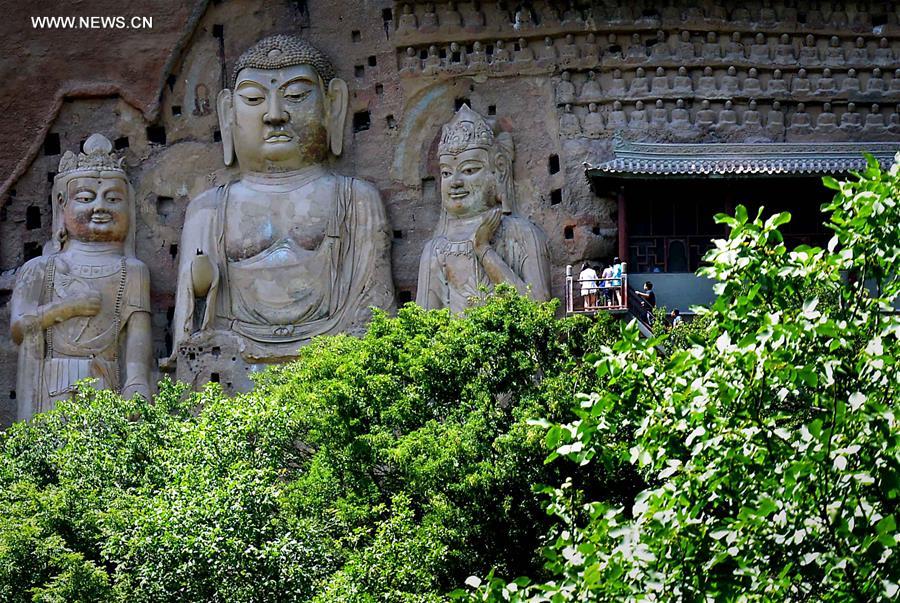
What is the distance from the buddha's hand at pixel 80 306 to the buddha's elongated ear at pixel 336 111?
14.6 ft

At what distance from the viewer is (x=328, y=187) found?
36.5 meters

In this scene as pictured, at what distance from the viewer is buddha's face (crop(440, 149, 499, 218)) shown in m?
35.8

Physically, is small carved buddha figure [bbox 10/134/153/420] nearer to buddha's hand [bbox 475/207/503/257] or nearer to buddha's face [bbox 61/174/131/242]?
buddha's face [bbox 61/174/131/242]

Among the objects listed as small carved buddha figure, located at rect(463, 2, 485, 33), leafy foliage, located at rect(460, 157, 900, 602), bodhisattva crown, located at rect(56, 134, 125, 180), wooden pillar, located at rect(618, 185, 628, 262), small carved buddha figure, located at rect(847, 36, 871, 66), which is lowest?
leafy foliage, located at rect(460, 157, 900, 602)

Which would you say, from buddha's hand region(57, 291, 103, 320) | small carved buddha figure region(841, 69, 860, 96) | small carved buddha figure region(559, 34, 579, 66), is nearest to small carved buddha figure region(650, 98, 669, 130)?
small carved buddha figure region(559, 34, 579, 66)

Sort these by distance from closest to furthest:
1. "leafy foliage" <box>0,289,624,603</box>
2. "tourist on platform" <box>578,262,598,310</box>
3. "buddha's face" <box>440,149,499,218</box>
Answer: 1. "leafy foliage" <box>0,289,624,603</box>
2. "tourist on platform" <box>578,262,598,310</box>
3. "buddha's face" <box>440,149,499,218</box>

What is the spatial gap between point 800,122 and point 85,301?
37.8 feet

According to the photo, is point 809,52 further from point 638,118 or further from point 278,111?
point 278,111

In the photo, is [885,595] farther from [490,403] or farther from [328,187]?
[328,187]

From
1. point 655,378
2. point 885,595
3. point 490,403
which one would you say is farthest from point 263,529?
point 885,595

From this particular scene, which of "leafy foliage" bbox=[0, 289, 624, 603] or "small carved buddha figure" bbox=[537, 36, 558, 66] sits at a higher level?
"small carved buddha figure" bbox=[537, 36, 558, 66]

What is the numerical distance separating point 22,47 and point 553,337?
39.6ft

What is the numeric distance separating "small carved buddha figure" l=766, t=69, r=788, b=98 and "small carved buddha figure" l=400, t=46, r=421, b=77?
18.2 feet

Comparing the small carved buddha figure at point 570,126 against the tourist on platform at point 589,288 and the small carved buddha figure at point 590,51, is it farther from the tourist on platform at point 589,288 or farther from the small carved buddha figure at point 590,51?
the tourist on platform at point 589,288
